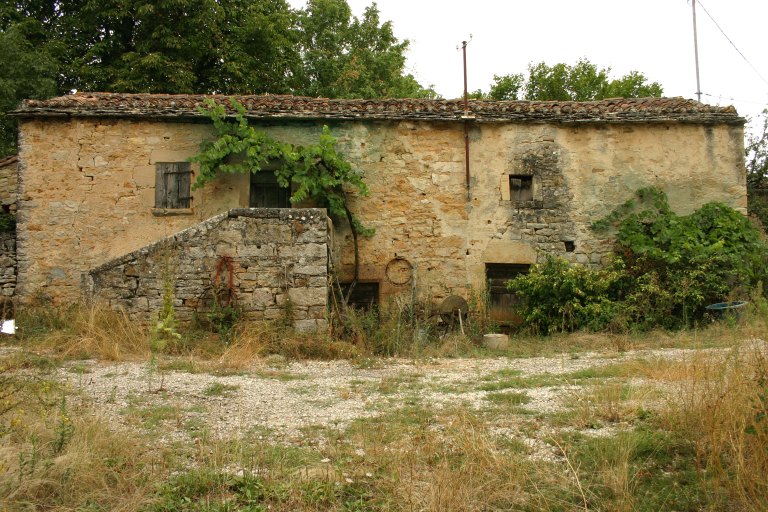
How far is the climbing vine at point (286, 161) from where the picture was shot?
11.5 meters

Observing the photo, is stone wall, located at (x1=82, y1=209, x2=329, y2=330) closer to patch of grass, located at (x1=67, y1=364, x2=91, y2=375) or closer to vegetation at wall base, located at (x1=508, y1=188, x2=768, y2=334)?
patch of grass, located at (x1=67, y1=364, x2=91, y2=375)

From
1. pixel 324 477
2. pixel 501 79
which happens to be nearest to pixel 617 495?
pixel 324 477

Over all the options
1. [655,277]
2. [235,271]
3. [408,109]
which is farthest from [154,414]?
[655,277]

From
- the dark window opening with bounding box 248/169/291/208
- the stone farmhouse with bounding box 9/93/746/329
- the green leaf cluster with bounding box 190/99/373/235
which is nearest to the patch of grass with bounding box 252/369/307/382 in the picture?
the stone farmhouse with bounding box 9/93/746/329

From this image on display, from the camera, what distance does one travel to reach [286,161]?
1168cm

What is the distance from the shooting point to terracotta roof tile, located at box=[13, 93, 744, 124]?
11820 millimetres

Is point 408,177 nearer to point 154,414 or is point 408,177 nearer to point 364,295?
point 364,295

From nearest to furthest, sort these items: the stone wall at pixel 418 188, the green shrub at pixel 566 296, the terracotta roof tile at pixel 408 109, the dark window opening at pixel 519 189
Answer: the green shrub at pixel 566 296 → the stone wall at pixel 418 188 → the terracotta roof tile at pixel 408 109 → the dark window opening at pixel 519 189

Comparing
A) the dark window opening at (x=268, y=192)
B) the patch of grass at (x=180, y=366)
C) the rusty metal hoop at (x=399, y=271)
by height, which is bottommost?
the patch of grass at (x=180, y=366)

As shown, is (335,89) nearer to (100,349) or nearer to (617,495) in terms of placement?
(100,349)

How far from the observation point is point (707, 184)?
40.5ft

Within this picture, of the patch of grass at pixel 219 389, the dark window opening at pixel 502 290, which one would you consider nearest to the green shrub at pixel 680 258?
the dark window opening at pixel 502 290

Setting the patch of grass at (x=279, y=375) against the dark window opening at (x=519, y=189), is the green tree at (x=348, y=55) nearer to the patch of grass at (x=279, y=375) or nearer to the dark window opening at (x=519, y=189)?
the dark window opening at (x=519, y=189)

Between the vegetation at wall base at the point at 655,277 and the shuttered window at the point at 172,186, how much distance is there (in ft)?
20.2
